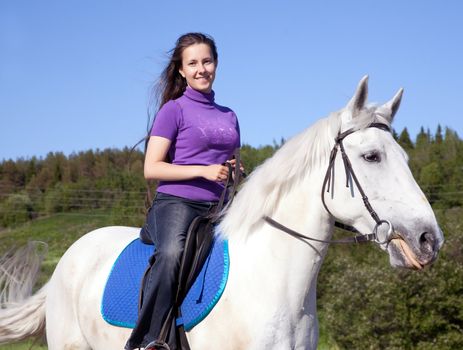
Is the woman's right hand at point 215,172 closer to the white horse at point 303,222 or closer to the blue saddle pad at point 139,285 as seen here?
the white horse at point 303,222

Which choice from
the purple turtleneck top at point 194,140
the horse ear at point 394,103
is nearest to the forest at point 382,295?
the horse ear at point 394,103

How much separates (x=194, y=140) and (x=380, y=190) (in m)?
1.46

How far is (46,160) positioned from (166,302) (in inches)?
4420

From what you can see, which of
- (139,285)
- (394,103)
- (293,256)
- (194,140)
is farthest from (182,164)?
(394,103)

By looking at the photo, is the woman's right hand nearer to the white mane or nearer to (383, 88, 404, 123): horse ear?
the white mane

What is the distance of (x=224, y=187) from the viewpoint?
4.66 m

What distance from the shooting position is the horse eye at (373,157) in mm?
3829

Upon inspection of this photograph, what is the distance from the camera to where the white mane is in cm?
406

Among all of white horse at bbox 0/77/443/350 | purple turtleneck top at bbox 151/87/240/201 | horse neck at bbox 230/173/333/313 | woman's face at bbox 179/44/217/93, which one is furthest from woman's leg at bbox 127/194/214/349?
woman's face at bbox 179/44/217/93

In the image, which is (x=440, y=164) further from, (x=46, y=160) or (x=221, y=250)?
(x=221, y=250)

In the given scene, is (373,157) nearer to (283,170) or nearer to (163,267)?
(283,170)

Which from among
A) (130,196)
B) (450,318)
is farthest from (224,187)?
(130,196)

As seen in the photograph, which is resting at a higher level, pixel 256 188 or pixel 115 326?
pixel 256 188

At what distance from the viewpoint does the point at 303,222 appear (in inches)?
162
